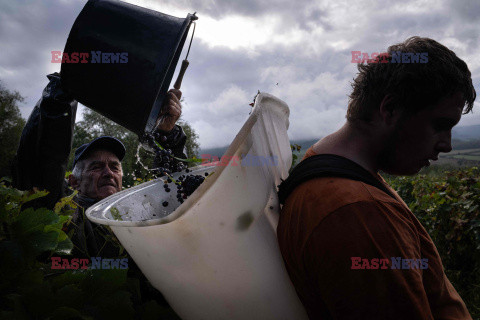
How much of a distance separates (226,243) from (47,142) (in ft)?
6.10

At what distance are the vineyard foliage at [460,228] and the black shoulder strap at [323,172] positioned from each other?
3685 millimetres

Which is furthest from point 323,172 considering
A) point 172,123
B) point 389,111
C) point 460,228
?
point 460,228

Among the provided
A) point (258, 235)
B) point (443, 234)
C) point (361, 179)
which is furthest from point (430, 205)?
point (258, 235)

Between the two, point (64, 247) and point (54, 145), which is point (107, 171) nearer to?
point (54, 145)

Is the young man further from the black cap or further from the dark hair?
the black cap

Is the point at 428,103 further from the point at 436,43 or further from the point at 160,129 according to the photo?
the point at 160,129

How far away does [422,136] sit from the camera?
161 centimetres

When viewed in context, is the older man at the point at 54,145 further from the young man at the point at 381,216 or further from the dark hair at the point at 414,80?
the dark hair at the point at 414,80

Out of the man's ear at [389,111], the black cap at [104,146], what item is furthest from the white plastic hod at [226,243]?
the black cap at [104,146]

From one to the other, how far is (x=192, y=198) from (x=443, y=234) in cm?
547

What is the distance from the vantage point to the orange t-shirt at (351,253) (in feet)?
3.16

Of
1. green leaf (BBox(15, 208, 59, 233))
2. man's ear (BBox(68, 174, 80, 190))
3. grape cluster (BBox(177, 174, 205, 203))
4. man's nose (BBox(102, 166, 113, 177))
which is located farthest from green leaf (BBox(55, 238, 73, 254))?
man's ear (BBox(68, 174, 80, 190))

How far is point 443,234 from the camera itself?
4.73 metres

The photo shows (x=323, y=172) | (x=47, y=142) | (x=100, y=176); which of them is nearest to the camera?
(x=323, y=172)
